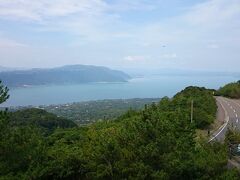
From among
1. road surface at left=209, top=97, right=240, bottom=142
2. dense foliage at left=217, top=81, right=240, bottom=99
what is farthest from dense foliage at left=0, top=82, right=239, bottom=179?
dense foliage at left=217, top=81, right=240, bottom=99

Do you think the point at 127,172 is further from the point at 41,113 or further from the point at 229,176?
the point at 41,113

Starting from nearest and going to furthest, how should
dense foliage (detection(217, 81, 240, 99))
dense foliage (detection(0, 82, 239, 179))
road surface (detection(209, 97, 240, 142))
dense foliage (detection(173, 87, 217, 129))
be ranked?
dense foliage (detection(0, 82, 239, 179)), road surface (detection(209, 97, 240, 142)), dense foliage (detection(173, 87, 217, 129)), dense foliage (detection(217, 81, 240, 99))

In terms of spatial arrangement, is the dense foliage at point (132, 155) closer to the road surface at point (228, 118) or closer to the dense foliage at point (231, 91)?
the road surface at point (228, 118)

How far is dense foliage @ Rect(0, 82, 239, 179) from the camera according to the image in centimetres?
1540

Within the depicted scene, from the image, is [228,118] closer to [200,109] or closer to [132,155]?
[200,109]

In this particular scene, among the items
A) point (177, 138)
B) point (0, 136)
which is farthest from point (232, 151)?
point (0, 136)

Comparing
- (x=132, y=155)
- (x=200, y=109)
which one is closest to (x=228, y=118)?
(x=200, y=109)

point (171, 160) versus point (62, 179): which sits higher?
point (171, 160)

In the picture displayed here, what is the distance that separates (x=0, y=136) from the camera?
1653cm

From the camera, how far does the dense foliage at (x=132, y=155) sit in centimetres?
1540

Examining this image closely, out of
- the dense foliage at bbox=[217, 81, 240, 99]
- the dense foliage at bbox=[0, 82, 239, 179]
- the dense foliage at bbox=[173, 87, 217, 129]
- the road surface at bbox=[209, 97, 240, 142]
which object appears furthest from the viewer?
the dense foliage at bbox=[217, 81, 240, 99]

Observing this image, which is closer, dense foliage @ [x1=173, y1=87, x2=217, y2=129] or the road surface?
the road surface

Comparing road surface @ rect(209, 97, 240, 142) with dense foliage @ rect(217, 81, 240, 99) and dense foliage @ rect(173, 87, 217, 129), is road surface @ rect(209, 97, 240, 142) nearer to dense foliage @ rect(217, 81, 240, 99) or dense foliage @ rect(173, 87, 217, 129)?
dense foliage @ rect(173, 87, 217, 129)

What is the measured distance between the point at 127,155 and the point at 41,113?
5188 cm
